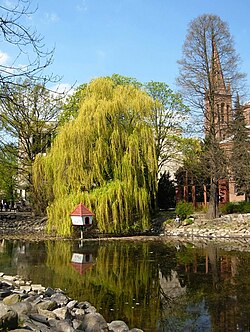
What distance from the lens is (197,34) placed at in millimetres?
24547

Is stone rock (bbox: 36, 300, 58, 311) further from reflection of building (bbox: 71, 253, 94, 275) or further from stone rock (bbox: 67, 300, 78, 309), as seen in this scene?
reflection of building (bbox: 71, 253, 94, 275)

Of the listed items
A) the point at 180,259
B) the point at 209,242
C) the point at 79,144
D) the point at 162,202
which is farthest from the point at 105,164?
the point at 162,202

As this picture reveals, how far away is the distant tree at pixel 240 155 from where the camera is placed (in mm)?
22672

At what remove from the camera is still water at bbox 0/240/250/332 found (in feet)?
25.5

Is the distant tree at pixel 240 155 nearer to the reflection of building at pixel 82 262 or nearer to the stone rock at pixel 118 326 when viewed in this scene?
the reflection of building at pixel 82 262

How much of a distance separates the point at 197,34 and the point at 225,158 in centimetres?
761

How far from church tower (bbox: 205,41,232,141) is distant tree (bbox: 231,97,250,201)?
575mm

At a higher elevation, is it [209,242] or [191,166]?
[191,166]

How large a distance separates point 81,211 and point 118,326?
1212cm

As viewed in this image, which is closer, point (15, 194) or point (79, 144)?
point (79, 144)

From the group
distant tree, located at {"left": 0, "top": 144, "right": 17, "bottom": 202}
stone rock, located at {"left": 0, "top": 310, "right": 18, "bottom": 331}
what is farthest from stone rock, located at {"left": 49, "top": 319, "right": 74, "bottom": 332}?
distant tree, located at {"left": 0, "top": 144, "right": 17, "bottom": 202}

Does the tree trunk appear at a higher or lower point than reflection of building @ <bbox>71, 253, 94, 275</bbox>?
higher

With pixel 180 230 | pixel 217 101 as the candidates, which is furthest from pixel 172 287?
pixel 217 101

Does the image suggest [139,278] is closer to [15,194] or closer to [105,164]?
[105,164]
